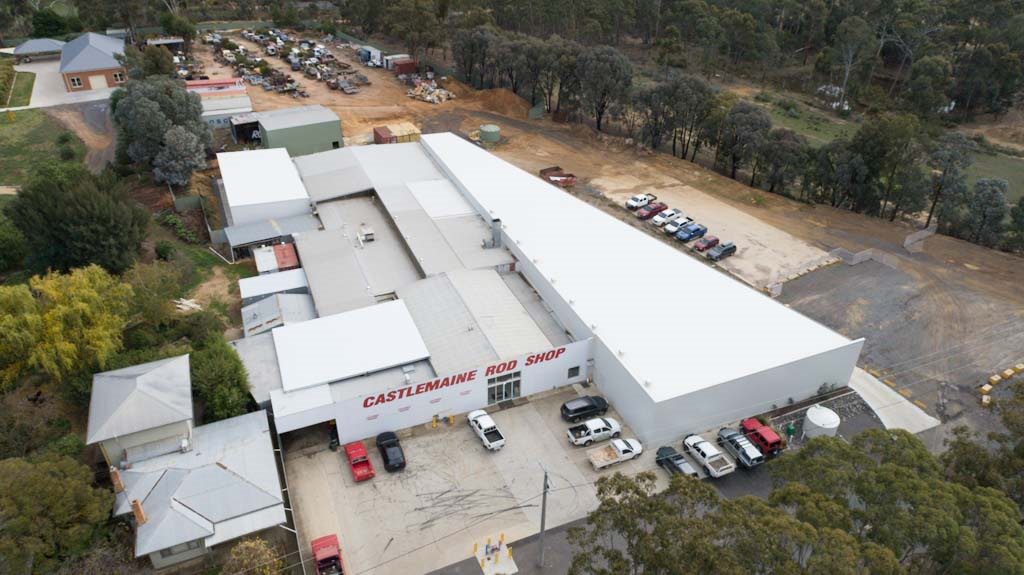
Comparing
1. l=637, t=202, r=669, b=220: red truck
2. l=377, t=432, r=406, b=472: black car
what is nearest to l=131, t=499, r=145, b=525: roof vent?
l=377, t=432, r=406, b=472: black car

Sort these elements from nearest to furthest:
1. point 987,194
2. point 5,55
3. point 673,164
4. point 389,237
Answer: point 389,237, point 987,194, point 673,164, point 5,55

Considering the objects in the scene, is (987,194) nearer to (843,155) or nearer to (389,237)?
(843,155)

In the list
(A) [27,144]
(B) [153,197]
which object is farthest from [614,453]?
(A) [27,144]

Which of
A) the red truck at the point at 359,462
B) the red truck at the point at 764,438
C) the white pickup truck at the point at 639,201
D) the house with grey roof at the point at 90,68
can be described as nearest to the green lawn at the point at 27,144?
the house with grey roof at the point at 90,68

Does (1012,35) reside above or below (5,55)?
above

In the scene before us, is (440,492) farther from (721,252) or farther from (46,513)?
(721,252)

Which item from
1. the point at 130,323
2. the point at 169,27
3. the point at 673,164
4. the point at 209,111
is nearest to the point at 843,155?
the point at 673,164
